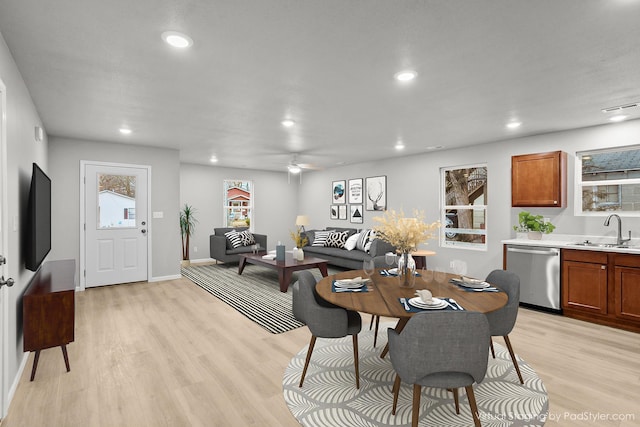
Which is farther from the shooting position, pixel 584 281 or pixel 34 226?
pixel 584 281

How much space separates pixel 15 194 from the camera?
239cm

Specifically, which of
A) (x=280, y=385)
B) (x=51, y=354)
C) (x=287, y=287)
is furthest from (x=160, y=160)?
(x=280, y=385)

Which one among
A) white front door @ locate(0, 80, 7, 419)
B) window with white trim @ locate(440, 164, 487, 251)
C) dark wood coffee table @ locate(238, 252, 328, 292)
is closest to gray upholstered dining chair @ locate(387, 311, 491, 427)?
white front door @ locate(0, 80, 7, 419)

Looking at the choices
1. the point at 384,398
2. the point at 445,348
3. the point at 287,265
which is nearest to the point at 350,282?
the point at 384,398

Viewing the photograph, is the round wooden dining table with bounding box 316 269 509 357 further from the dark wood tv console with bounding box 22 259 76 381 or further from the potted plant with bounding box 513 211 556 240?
the potted plant with bounding box 513 211 556 240

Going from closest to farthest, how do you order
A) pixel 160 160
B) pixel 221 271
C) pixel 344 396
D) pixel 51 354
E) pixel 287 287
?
pixel 344 396
pixel 51 354
pixel 287 287
pixel 160 160
pixel 221 271

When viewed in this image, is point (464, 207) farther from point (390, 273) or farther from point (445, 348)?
point (445, 348)

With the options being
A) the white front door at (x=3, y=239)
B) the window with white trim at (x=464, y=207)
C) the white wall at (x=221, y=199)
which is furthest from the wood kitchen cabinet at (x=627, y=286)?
the white wall at (x=221, y=199)

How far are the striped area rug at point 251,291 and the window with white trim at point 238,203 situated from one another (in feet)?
5.08

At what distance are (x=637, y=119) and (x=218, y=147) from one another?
5907 millimetres

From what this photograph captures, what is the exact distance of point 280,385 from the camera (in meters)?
2.42

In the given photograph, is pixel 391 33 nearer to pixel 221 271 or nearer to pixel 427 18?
pixel 427 18

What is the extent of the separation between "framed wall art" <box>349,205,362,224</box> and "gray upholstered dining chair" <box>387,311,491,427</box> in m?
6.01

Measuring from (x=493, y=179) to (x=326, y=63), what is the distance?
3.93 meters
